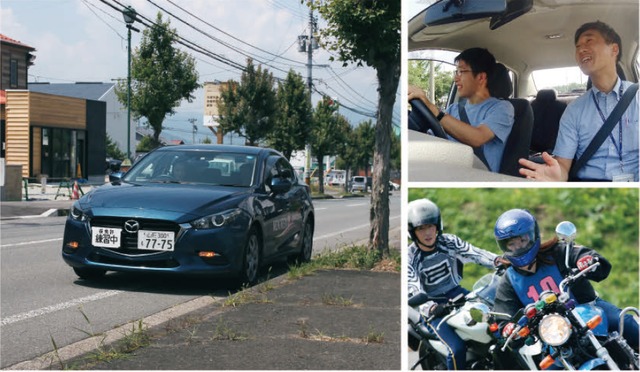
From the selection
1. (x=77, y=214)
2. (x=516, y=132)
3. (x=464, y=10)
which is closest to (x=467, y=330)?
(x=516, y=132)

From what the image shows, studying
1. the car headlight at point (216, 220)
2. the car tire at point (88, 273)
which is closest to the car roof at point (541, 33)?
the car headlight at point (216, 220)

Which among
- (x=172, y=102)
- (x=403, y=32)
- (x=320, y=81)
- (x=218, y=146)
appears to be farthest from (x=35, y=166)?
(x=403, y=32)

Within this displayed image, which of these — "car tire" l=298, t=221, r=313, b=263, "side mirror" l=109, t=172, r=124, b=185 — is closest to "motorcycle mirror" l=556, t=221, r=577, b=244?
"side mirror" l=109, t=172, r=124, b=185

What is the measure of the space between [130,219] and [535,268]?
5.90m

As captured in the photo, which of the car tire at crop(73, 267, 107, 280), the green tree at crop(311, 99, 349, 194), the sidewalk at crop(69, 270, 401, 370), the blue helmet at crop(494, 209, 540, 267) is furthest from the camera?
the green tree at crop(311, 99, 349, 194)

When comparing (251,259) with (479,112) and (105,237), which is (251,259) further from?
(479,112)

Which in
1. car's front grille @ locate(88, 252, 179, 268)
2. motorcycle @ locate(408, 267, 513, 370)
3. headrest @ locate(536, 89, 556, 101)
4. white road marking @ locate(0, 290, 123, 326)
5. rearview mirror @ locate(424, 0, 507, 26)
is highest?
rearview mirror @ locate(424, 0, 507, 26)

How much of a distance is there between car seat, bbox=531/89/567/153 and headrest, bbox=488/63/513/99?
4.0 inches

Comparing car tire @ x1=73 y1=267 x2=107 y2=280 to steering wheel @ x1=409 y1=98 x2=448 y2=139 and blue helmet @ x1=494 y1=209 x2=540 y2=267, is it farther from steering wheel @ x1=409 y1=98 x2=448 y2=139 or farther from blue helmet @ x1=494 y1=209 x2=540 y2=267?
blue helmet @ x1=494 y1=209 x2=540 y2=267

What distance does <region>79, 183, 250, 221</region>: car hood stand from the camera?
830 centimetres

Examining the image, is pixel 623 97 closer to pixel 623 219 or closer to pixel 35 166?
pixel 623 219

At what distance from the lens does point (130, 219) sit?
8250 millimetres

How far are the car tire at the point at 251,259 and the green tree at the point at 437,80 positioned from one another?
18.9 feet

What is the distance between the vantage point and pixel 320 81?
49.0 metres
